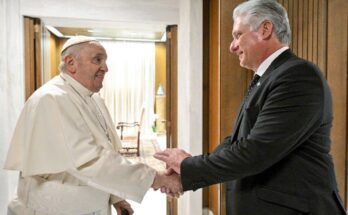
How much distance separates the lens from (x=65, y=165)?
148 cm

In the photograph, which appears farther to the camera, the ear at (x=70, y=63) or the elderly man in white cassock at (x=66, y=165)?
the ear at (x=70, y=63)

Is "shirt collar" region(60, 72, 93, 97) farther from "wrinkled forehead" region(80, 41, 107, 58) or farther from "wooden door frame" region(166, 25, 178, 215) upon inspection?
"wooden door frame" region(166, 25, 178, 215)

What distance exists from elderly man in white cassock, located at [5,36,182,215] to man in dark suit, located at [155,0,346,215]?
43 centimetres

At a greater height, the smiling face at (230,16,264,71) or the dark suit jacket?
the smiling face at (230,16,264,71)

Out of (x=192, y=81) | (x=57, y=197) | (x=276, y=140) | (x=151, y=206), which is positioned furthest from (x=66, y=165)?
(x=151, y=206)

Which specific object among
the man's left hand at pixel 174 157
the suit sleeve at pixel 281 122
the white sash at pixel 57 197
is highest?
the suit sleeve at pixel 281 122

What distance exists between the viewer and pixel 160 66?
9820 mm

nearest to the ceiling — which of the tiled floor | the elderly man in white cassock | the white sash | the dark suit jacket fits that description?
the tiled floor

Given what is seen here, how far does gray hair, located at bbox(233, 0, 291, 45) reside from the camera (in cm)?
123

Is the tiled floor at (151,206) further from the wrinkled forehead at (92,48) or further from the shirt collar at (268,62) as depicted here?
the shirt collar at (268,62)

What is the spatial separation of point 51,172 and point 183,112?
176 cm

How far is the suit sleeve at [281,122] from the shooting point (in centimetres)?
106

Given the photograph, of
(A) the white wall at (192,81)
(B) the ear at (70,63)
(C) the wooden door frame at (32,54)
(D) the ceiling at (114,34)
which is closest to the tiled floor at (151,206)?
(A) the white wall at (192,81)

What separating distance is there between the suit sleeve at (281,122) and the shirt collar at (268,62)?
0.16m
